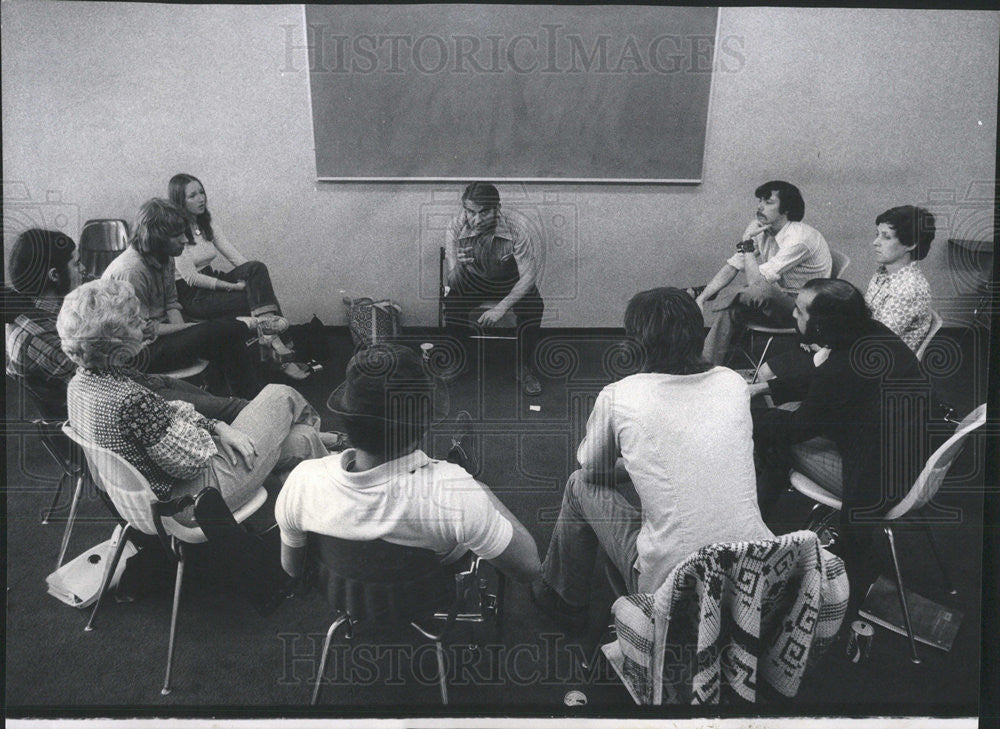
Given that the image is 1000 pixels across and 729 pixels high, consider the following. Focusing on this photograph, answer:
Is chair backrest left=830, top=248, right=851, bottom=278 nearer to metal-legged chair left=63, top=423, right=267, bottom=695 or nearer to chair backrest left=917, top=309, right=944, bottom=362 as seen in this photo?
chair backrest left=917, top=309, right=944, bottom=362

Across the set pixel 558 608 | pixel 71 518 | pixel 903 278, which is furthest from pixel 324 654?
pixel 903 278

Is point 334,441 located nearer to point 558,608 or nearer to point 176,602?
point 176,602

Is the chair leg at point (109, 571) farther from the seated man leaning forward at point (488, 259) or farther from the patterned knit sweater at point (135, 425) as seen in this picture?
the seated man leaning forward at point (488, 259)

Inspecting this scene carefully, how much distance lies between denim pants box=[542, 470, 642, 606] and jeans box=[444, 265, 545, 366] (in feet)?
1.51

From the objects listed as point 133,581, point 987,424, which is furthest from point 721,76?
point 133,581

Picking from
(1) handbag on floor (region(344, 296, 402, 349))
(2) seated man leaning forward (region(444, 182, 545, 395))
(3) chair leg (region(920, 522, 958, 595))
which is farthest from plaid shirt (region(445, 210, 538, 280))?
(3) chair leg (region(920, 522, 958, 595))

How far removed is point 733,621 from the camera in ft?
5.31

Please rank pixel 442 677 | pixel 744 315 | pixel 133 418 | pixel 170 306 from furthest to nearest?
pixel 744 315 < pixel 170 306 < pixel 442 677 < pixel 133 418

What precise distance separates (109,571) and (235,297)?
87cm

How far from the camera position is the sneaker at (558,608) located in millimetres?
2004

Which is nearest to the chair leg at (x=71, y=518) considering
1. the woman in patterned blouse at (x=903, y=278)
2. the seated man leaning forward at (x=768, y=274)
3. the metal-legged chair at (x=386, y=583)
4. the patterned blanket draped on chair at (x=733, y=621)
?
the metal-legged chair at (x=386, y=583)

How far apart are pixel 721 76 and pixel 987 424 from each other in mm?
1293

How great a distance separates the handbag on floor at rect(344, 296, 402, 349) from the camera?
212 cm

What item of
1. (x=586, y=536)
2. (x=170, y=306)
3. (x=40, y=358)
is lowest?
(x=586, y=536)
